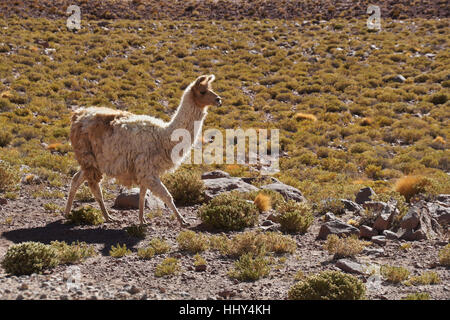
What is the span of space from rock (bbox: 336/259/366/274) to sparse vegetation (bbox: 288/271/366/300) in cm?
91

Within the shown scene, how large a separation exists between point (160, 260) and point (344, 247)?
291cm

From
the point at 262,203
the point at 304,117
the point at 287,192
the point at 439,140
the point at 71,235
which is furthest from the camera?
the point at 304,117

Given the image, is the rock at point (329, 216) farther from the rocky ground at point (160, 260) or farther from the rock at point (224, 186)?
the rock at point (224, 186)

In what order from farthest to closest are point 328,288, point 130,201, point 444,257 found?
point 130,201
point 444,257
point 328,288

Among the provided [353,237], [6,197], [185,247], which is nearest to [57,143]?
[6,197]

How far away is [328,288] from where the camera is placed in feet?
19.3

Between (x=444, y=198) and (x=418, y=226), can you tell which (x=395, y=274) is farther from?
(x=444, y=198)

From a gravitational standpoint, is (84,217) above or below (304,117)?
above

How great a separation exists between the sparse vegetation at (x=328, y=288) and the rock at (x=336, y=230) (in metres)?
2.67

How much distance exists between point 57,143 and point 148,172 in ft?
32.0

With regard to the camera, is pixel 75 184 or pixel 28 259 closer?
pixel 28 259

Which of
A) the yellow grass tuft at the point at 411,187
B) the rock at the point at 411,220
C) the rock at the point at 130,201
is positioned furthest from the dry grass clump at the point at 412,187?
the rock at the point at 130,201

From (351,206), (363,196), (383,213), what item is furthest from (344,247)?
(363,196)

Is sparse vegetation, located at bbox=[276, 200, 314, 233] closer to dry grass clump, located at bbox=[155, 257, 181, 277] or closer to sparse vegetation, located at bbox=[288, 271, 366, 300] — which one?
dry grass clump, located at bbox=[155, 257, 181, 277]
